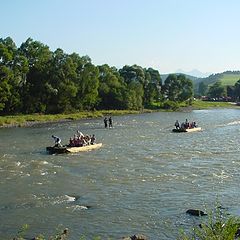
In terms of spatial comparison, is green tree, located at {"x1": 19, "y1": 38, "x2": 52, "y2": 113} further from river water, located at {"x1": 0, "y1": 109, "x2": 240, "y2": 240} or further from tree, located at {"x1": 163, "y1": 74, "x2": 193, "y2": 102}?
tree, located at {"x1": 163, "y1": 74, "x2": 193, "y2": 102}

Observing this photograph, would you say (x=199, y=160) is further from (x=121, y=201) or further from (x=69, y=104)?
(x=69, y=104)

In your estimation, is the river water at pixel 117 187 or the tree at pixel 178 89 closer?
the river water at pixel 117 187

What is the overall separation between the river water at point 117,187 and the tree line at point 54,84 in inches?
1658

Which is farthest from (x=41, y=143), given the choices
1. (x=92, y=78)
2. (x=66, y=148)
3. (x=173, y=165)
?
(x=92, y=78)

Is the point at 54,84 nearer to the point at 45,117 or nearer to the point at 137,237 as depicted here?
the point at 45,117

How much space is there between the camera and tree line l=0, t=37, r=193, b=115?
9456 centimetres

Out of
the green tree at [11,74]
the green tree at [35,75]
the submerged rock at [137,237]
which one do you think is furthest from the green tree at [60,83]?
the submerged rock at [137,237]

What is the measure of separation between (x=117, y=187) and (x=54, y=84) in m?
75.8

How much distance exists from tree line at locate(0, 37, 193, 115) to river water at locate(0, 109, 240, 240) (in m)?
42.1

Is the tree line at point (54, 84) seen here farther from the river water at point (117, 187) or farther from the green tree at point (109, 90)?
the river water at point (117, 187)

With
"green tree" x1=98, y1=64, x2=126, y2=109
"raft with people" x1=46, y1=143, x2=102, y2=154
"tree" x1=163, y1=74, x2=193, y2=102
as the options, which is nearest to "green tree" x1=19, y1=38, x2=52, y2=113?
"green tree" x1=98, y1=64, x2=126, y2=109

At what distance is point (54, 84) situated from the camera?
104 m

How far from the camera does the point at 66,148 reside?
150 feet

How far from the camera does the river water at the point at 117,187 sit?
22.5 meters
